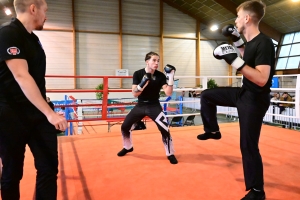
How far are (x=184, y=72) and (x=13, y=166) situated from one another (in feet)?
46.0

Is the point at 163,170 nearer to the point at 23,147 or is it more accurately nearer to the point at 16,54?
the point at 23,147

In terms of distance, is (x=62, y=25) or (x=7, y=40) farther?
(x=62, y=25)

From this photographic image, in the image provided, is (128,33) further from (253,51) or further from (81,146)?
(253,51)

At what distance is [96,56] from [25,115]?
12.3 meters

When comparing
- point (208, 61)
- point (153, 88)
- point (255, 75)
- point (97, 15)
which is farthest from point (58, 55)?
point (255, 75)

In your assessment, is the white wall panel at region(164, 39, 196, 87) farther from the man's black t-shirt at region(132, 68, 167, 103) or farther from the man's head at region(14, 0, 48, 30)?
the man's head at region(14, 0, 48, 30)

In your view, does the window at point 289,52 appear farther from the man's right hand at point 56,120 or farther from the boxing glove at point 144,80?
the man's right hand at point 56,120

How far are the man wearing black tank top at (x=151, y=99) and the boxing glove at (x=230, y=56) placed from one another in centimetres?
106

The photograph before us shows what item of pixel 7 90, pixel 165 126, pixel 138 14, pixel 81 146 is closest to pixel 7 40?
pixel 7 90

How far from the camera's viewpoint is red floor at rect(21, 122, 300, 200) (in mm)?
1968

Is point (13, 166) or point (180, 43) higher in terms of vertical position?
point (180, 43)

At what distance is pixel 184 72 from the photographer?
14.9 meters

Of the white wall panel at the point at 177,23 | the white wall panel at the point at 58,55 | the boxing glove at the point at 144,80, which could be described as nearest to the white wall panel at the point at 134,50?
the white wall panel at the point at 177,23

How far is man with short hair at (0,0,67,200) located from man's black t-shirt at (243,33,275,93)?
137 centimetres
